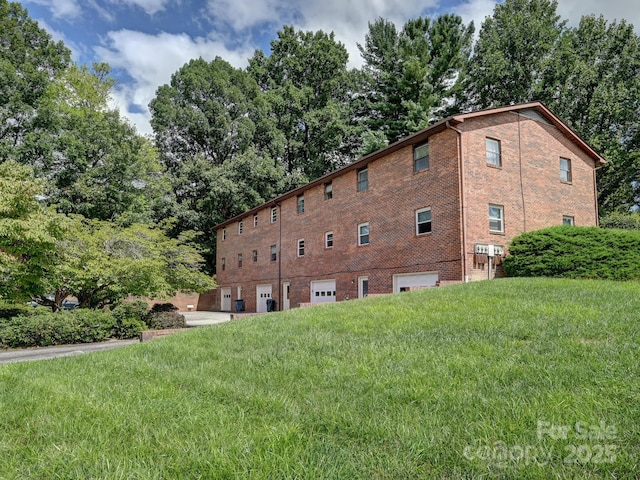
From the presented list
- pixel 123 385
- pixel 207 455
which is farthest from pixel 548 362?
pixel 123 385

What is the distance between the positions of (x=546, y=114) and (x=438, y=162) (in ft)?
20.4

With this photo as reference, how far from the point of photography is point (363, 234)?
18281 mm

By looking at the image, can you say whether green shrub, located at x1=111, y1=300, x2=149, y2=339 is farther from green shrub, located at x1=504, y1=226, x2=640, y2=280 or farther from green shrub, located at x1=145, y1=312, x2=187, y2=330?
green shrub, located at x1=504, y1=226, x2=640, y2=280

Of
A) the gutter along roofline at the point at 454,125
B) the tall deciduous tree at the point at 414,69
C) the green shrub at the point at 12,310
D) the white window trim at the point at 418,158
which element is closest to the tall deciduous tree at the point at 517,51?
the tall deciduous tree at the point at 414,69

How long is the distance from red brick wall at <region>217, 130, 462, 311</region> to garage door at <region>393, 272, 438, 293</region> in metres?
0.22

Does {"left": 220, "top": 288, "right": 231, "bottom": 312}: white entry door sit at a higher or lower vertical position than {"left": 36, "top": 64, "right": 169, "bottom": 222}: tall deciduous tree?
lower

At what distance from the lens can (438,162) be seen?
1491 cm

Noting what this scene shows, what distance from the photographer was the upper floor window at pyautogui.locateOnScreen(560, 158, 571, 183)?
17.7 m

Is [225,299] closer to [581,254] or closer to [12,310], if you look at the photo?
[12,310]

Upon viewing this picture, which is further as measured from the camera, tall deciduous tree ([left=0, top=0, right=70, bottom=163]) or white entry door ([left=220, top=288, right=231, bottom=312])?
white entry door ([left=220, top=288, right=231, bottom=312])

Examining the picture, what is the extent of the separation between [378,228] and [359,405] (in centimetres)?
1394

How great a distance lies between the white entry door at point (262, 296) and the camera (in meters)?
26.0

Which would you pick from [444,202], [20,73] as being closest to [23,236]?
[444,202]

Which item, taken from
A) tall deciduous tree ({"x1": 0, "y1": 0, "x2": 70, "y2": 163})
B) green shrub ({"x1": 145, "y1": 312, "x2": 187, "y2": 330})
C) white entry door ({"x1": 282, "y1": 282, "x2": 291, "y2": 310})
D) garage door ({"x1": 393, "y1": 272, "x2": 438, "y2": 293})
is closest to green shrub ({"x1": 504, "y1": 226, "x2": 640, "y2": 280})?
garage door ({"x1": 393, "y1": 272, "x2": 438, "y2": 293})
